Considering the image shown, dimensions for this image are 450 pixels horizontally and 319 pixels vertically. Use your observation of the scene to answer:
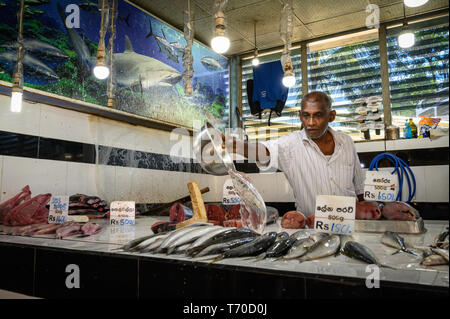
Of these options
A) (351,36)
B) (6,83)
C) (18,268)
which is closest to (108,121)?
(6,83)

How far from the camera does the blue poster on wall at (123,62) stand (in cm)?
319

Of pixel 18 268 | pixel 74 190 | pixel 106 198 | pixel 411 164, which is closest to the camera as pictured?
pixel 18 268

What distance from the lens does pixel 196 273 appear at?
1115 millimetres

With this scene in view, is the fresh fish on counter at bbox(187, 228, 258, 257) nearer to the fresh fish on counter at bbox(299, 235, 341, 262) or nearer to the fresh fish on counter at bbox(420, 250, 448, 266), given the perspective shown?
the fresh fish on counter at bbox(299, 235, 341, 262)

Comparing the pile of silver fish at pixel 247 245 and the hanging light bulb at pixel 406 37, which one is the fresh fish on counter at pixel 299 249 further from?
the hanging light bulb at pixel 406 37

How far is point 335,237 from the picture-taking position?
1.25 meters

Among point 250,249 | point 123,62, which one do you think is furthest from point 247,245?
point 123,62

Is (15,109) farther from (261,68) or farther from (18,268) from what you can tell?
(261,68)

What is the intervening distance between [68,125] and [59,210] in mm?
1497

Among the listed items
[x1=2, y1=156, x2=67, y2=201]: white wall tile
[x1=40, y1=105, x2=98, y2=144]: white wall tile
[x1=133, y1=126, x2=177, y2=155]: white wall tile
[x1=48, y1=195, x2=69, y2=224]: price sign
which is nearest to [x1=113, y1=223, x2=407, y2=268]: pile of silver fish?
[x1=48, y1=195, x2=69, y2=224]: price sign

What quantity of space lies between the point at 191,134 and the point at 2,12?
2.99 m

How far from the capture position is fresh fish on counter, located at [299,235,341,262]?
112 centimetres

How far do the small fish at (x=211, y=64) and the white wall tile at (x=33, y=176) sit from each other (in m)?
3.38

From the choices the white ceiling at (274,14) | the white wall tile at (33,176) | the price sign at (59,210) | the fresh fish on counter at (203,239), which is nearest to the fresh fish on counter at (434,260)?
the fresh fish on counter at (203,239)
